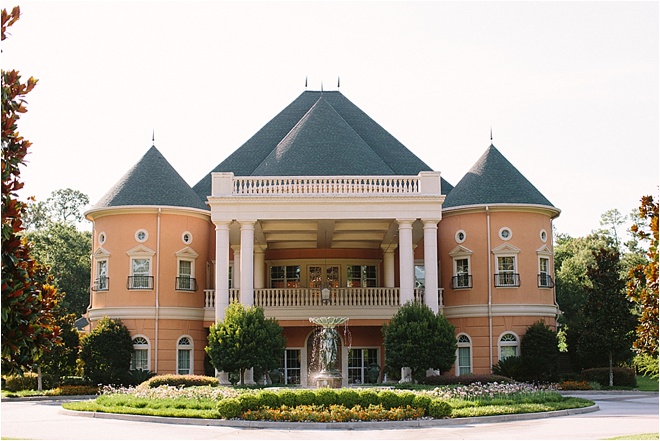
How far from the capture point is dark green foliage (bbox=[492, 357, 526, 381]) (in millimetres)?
33812

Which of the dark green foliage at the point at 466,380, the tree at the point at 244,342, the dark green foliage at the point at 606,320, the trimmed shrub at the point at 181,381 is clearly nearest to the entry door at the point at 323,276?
the tree at the point at 244,342

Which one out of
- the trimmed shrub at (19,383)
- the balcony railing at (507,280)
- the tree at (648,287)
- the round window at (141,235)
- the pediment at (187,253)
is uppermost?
the round window at (141,235)

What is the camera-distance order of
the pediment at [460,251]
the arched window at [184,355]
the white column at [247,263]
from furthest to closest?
1. the pediment at [460,251]
2. the arched window at [184,355]
3. the white column at [247,263]

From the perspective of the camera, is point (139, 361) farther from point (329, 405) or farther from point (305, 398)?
Answer: point (329, 405)

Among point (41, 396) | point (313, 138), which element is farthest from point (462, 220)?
point (41, 396)

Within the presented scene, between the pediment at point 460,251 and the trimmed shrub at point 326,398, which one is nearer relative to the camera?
the trimmed shrub at point 326,398

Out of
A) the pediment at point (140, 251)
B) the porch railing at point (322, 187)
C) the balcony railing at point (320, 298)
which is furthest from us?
the pediment at point (140, 251)

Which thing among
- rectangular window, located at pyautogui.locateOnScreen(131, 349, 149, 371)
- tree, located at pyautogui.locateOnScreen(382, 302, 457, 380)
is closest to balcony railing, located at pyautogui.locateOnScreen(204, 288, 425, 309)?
tree, located at pyautogui.locateOnScreen(382, 302, 457, 380)

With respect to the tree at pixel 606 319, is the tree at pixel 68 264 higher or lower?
higher

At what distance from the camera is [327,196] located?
101ft

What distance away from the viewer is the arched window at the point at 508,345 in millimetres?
35688

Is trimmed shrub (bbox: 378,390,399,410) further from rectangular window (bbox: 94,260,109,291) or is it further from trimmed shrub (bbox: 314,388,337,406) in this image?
rectangular window (bbox: 94,260,109,291)

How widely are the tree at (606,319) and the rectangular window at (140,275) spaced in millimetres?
19700

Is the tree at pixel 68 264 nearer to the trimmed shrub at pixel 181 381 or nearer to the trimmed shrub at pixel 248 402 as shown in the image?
the trimmed shrub at pixel 181 381
